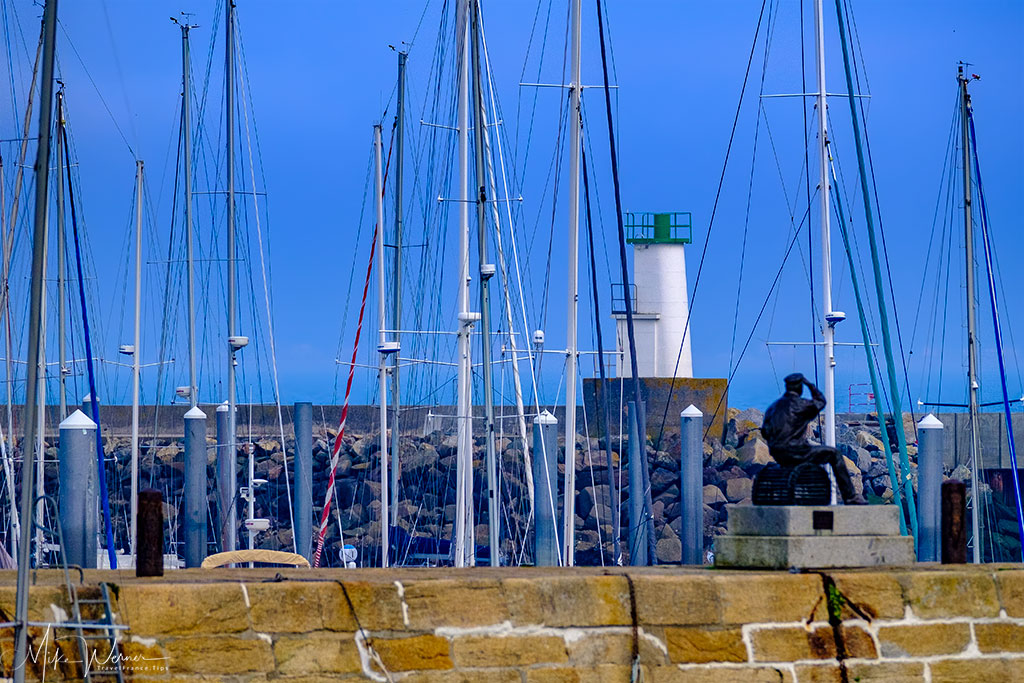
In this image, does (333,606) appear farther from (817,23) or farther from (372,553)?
(372,553)

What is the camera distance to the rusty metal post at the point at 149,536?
8930 mm

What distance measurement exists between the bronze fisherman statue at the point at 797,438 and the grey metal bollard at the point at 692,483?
232 inches

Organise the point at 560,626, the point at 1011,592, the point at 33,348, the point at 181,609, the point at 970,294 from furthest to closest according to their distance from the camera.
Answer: the point at 970,294
the point at 1011,592
the point at 560,626
the point at 181,609
the point at 33,348

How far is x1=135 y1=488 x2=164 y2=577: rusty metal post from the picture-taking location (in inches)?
352

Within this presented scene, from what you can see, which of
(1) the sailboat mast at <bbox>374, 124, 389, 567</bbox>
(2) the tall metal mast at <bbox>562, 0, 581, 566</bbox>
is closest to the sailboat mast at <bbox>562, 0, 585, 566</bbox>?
(2) the tall metal mast at <bbox>562, 0, 581, 566</bbox>

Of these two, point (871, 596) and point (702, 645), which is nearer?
point (702, 645)

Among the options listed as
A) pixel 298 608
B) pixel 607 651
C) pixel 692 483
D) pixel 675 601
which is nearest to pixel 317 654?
pixel 298 608

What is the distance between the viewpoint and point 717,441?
38312 mm

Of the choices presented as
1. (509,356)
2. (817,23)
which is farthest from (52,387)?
(817,23)

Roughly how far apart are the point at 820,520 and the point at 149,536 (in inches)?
173

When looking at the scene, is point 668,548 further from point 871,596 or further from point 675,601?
point 675,601

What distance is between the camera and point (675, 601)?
8.65 m

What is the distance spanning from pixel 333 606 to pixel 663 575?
80.9 inches

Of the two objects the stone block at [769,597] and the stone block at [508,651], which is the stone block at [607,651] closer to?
the stone block at [508,651]
